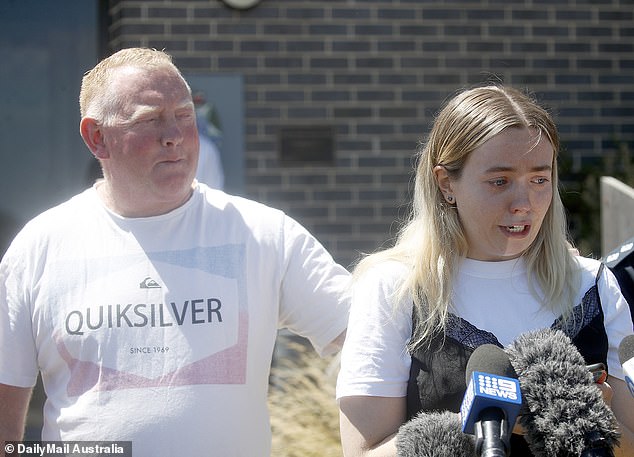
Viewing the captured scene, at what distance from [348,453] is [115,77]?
1.38m

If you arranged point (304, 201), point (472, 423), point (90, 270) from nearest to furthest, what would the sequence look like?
point (472, 423)
point (90, 270)
point (304, 201)

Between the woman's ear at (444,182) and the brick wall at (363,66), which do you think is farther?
the brick wall at (363,66)

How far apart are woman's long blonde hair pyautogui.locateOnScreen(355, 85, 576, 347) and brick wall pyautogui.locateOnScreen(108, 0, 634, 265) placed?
4707 mm

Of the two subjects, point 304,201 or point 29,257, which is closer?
point 29,257

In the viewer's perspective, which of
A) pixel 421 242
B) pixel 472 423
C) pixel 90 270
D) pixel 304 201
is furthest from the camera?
pixel 304 201

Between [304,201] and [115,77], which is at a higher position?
[115,77]

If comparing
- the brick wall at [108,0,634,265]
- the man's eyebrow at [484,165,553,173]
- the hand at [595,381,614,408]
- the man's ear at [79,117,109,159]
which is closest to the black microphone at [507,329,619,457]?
the hand at [595,381,614,408]

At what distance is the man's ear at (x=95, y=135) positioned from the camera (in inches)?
123

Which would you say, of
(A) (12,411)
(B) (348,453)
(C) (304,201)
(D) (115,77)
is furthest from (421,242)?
(C) (304,201)

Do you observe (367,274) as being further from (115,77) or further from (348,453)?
(115,77)

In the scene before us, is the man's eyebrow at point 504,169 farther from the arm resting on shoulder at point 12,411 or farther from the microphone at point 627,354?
the arm resting on shoulder at point 12,411

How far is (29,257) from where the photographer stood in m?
3.07

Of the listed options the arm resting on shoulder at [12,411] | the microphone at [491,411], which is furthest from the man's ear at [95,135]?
the microphone at [491,411]

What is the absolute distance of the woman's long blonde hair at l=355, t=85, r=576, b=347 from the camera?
254 centimetres
